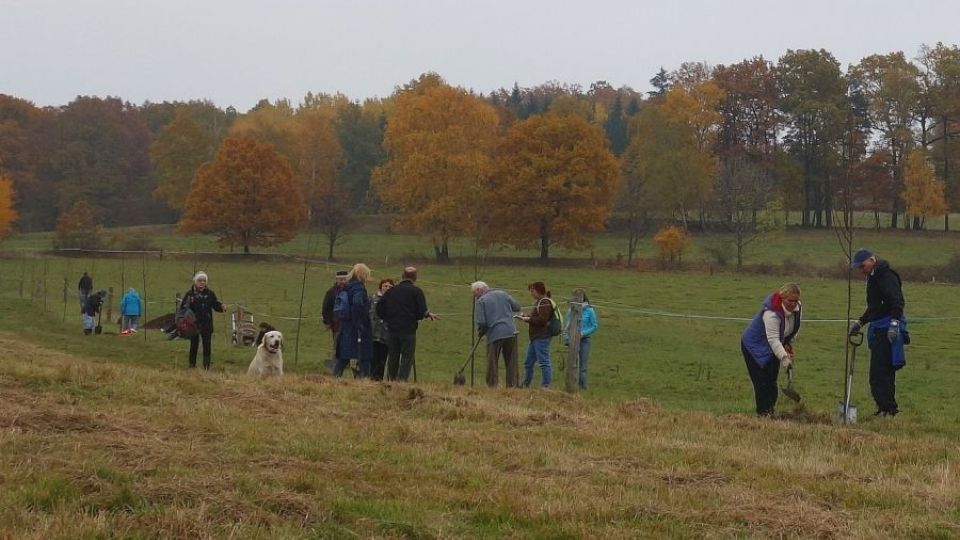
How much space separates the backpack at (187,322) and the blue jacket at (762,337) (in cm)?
904

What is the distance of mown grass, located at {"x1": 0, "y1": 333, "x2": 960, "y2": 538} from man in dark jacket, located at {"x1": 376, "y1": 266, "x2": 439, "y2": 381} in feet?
11.3

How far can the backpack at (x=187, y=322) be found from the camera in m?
16.1

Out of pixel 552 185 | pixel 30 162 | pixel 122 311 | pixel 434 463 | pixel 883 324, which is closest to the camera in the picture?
pixel 434 463

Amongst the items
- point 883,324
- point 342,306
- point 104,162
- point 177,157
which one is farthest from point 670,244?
point 104,162

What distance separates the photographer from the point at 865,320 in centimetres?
1093

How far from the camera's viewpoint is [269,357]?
1488cm

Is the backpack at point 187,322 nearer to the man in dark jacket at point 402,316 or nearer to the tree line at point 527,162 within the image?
the man in dark jacket at point 402,316

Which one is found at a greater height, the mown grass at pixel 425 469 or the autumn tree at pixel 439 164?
the autumn tree at pixel 439 164

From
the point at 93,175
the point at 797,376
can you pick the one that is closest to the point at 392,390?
the point at 797,376

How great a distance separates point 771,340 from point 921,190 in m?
58.9

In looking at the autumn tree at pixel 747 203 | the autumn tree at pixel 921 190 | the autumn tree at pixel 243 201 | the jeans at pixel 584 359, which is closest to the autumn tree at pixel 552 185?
the autumn tree at pixel 747 203

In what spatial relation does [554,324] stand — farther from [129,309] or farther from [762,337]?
[129,309]

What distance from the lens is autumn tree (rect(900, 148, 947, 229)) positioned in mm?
63438

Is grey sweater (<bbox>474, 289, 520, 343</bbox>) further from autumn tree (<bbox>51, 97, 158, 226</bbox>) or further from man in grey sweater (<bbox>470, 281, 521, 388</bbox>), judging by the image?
autumn tree (<bbox>51, 97, 158, 226</bbox>)
